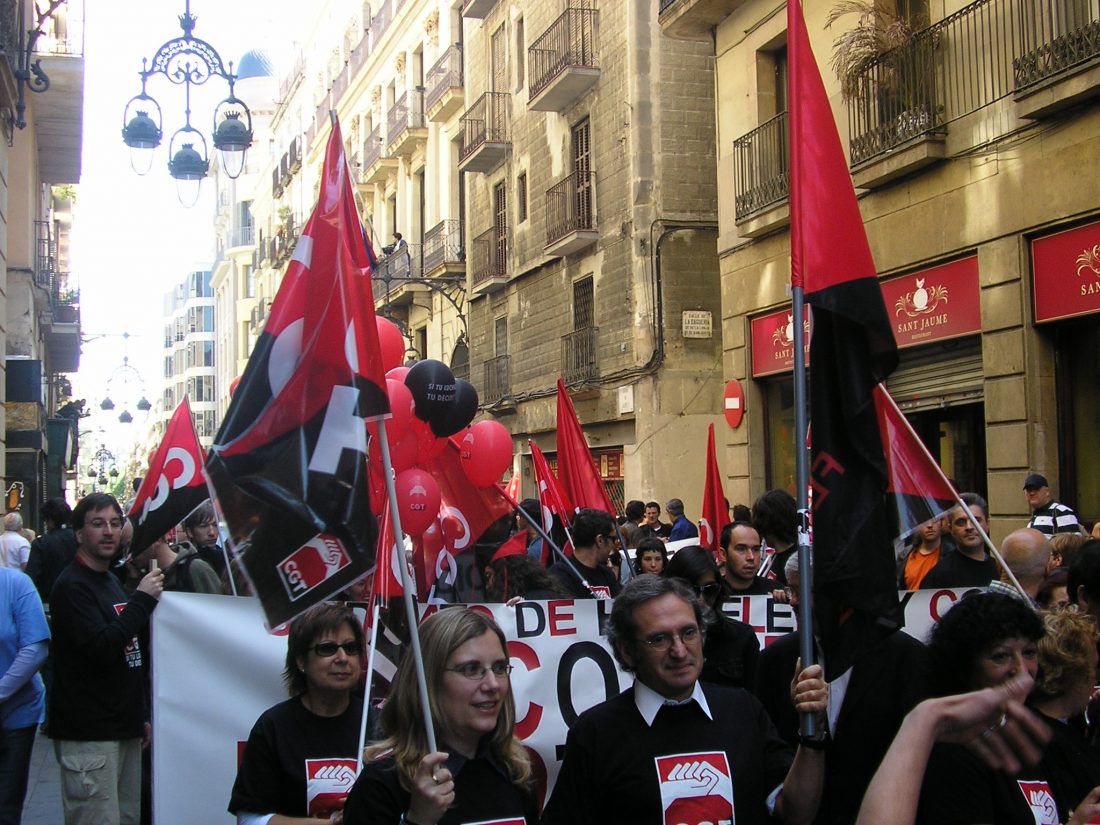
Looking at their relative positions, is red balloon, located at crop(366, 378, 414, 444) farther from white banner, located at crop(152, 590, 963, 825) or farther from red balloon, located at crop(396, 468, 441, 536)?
white banner, located at crop(152, 590, 963, 825)

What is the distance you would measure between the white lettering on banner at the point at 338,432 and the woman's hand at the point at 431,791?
38.3 inches

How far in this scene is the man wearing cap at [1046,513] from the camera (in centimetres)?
937

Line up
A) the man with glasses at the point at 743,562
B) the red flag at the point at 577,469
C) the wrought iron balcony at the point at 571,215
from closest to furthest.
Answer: the man with glasses at the point at 743,562 → the red flag at the point at 577,469 → the wrought iron balcony at the point at 571,215

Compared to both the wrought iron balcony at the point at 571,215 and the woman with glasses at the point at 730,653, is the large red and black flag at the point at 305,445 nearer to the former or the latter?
the woman with glasses at the point at 730,653

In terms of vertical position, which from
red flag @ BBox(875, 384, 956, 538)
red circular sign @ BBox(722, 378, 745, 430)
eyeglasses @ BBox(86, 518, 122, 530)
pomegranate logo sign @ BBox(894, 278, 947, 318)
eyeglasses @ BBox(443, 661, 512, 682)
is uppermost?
pomegranate logo sign @ BBox(894, 278, 947, 318)

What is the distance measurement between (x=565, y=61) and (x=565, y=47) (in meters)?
0.81

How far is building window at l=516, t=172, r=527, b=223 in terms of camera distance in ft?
88.0

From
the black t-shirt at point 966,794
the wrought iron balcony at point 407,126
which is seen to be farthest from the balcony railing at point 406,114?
the black t-shirt at point 966,794

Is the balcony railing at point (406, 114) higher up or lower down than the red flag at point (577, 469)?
higher up

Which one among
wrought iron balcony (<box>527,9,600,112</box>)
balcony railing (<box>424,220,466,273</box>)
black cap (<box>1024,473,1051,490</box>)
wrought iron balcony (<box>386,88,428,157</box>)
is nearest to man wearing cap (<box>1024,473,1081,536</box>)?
black cap (<box>1024,473,1051,490</box>)

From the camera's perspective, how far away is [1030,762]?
88.4 inches

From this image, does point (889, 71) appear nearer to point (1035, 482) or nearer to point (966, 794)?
point (1035, 482)

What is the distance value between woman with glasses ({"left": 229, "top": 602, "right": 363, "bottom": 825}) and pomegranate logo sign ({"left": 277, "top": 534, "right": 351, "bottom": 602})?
25 cm

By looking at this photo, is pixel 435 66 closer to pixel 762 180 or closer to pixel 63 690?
pixel 762 180
